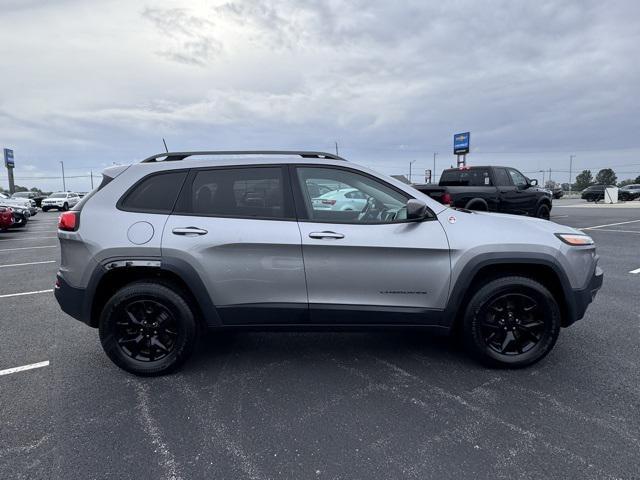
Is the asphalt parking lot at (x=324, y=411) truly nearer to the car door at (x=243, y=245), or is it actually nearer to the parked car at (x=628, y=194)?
the car door at (x=243, y=245)

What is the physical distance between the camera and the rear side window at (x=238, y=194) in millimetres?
3248

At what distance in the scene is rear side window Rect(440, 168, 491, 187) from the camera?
40.6 feet

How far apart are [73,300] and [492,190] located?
38.0 feet

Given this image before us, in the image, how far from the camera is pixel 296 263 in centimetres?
314

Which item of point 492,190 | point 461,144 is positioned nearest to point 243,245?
point 492,190

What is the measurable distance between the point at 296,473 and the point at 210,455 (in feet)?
1.73

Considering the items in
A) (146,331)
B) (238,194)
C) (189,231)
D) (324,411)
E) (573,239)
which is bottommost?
(324,411)

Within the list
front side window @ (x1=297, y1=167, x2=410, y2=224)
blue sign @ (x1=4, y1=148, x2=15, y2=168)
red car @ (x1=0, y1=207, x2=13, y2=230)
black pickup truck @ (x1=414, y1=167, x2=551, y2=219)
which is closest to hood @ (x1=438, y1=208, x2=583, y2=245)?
front side window @ (x1=297, y1=167, x2=410, y2=224)

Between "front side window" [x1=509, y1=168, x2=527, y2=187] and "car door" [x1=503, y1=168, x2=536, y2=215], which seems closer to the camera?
"car door" [x1=503, y1=168, x2=536, y2=215]

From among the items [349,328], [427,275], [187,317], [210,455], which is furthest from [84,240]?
[427,275]

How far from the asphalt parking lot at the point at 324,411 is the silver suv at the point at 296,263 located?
38 centimetres

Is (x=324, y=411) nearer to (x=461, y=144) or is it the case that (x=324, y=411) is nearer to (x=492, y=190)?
(x=492, y=190)

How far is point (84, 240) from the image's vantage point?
3.21m

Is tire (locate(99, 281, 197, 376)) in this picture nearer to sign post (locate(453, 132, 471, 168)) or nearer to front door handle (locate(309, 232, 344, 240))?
front door handle (locate(309, 232, 344, 240))
